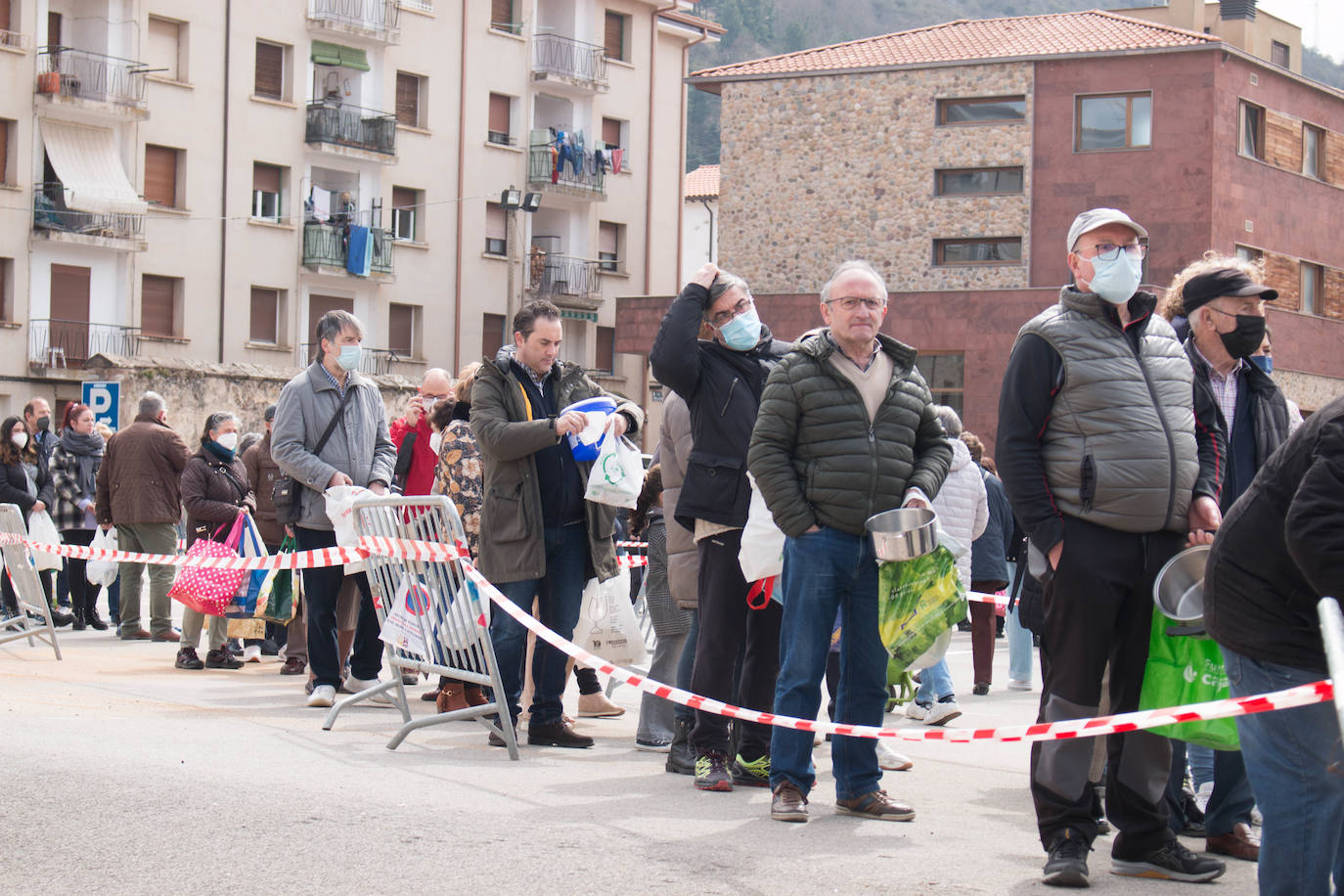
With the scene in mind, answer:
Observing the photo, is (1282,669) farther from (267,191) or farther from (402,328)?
(402,328)

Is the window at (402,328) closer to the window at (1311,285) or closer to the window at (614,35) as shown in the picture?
the window at (614,35)

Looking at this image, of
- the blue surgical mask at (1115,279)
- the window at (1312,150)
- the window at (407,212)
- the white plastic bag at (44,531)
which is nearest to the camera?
the blue surgical mask at (1115,279)

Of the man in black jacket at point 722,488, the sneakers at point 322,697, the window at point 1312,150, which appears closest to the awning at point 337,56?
the window at point 1312,150

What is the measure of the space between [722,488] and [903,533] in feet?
4.06

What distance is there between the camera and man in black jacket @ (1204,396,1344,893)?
12.8 ft

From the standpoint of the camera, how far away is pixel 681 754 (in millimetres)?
7492

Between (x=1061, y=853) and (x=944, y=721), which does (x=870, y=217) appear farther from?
(x=1061, y=853)

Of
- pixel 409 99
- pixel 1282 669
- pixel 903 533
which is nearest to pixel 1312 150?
pixel 409 99

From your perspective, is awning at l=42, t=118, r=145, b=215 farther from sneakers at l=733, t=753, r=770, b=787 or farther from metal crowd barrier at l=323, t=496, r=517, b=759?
sneakers at l=733, t=753, r=770, b=787

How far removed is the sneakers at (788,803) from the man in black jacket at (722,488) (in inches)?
28.7

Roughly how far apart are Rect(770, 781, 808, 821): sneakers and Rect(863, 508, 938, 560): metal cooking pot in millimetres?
954

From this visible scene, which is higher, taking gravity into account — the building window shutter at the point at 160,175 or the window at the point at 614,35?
the window at the point at 614,35

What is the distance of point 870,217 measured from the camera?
158 feet

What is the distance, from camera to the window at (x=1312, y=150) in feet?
155
